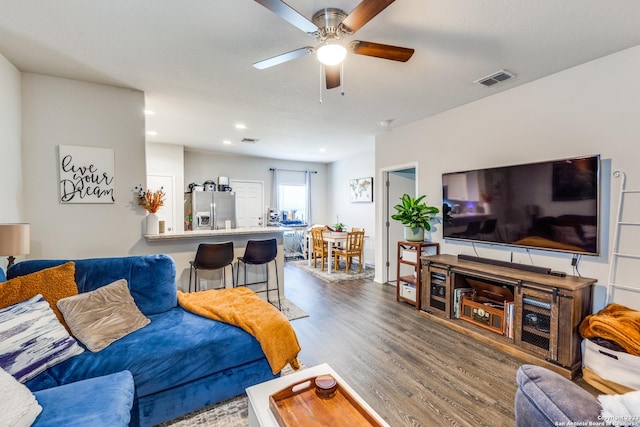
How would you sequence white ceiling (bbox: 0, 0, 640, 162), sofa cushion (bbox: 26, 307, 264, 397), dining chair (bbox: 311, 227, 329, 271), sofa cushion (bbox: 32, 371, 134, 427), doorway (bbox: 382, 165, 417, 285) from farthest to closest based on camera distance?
dining chair (bbox: 311, 227, 329, 271) < doorway (bbox: 382, 165, 417, 285) < white ceiling (bbox: 0, 0, 640, 162) < sofa cushion (bbox: 26, 307, 264, 397) < sofa cushion (bbox: 32, 371, 134, 427)

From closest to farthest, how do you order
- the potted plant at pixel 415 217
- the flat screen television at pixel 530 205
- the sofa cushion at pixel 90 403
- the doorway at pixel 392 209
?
the sofa cushion at pixel 90 403 < the flat screen television at pixel 530 205 < the potted plant at pixel 415 217 < the doorway at pixel 392 209

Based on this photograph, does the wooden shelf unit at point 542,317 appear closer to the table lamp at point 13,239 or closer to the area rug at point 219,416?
the area rug at point 219,416

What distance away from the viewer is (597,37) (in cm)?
218

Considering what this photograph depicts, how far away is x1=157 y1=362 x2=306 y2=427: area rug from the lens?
178 cm

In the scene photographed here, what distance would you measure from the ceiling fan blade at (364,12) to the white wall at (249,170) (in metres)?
5.76

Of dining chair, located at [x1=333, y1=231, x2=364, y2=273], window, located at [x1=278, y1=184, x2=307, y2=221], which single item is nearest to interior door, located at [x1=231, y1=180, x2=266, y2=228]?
window, located at [x1=278, y1=184, x2=307, y2=221]

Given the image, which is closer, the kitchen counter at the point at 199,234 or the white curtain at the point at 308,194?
the kitchen counter at the point at 199,234

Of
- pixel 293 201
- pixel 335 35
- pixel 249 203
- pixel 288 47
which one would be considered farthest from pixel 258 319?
pixel 293 201

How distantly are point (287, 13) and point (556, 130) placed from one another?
2.84 metres

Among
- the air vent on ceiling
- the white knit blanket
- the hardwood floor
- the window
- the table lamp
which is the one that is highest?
the air vent on ceiling

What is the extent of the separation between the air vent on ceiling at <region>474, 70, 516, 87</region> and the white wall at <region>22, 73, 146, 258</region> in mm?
3795

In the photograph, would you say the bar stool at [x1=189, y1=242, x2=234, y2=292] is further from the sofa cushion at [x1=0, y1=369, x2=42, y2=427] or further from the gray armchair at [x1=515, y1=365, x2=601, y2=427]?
the gray armchair at [x1=515, y1=365, x2=601, y2=427]

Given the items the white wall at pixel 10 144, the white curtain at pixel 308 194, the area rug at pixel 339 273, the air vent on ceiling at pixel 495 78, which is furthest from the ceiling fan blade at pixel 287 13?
the white curtain at pixel 308 194

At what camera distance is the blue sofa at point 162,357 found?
167cm
